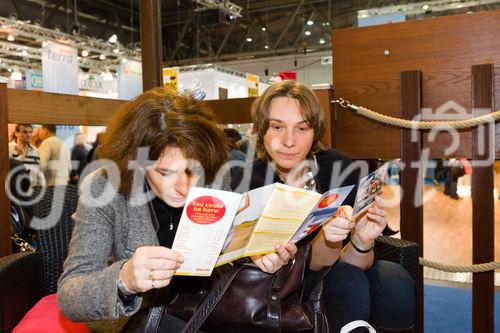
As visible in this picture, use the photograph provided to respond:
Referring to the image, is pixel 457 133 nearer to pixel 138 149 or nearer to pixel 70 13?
pixel 138 149

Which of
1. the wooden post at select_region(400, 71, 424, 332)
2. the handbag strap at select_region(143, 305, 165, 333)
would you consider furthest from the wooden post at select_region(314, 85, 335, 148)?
the handbag strap at select_region(143, 305, 165, 333)

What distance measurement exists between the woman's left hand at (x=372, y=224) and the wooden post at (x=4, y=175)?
1286 millimetres

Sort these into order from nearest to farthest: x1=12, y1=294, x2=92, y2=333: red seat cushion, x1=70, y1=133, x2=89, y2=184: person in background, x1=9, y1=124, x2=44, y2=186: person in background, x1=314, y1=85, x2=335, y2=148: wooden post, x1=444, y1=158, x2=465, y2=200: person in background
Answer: x1=12, y1=294, x2=92, y2=333: red seat cushion
x1=314, y1=85, x2=335, y2=148: wooden post
x1=9, y1=124, x2=44, y2=186: person in background
x1=70, y1=133, x2=89, y2=184: person in background
x1=444, y1=158, x2=465, y2=200: person in background

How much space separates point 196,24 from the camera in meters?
12.4

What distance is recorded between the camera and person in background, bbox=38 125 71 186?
17.9 ft

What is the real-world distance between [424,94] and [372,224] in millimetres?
978

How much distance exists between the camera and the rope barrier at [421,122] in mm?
2051

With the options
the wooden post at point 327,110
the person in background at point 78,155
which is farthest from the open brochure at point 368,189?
the person in background at point 78,155

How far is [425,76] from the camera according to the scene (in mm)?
2262

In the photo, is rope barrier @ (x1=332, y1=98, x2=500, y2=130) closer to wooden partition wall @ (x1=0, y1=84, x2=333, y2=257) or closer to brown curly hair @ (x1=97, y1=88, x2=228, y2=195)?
wooden partition wall @ (x1=0, y1=84, x2=333, y2=257)

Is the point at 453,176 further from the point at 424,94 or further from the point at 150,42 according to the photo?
the point at 150,42

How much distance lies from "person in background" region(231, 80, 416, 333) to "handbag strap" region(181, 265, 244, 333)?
1.21 feet

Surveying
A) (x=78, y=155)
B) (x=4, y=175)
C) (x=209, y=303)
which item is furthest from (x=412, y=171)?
(x=78, y=155)

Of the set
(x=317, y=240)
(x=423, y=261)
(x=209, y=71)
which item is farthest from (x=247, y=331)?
(x=209, y=71)
